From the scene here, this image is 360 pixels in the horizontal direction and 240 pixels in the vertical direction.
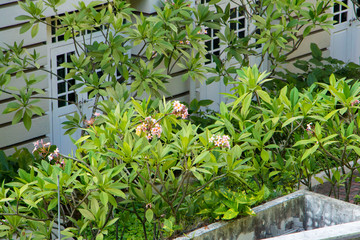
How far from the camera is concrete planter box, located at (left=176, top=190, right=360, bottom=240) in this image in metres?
5.82

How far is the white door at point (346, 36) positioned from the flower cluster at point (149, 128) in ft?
29.2

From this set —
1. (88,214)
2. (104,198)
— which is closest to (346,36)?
(88,214)

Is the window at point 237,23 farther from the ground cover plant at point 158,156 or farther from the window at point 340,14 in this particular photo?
the ground cover plant at point 158,156

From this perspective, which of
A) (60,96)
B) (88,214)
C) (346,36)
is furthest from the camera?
(346,36)

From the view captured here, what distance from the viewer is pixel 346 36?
14.0 m

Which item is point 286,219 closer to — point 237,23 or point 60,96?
point 60,96

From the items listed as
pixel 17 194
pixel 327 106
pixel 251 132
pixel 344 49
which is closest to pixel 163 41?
pixel 251 132

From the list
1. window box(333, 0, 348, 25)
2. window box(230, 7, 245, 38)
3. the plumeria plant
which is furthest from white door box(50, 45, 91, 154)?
window box(333, 0, 348, 25)

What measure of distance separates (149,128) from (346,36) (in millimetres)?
9364

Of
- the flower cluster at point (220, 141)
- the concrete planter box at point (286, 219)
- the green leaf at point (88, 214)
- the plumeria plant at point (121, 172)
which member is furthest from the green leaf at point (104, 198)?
the flower cluster at point (220, 141)

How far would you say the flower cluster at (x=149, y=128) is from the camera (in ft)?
18.5

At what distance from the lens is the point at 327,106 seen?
21.0 ft

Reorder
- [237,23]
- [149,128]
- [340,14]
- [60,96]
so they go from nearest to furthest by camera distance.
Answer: [149,128] → [60,96] → [237,23] → [340,14]

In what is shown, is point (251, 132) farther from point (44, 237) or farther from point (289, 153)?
point (44, 237)
